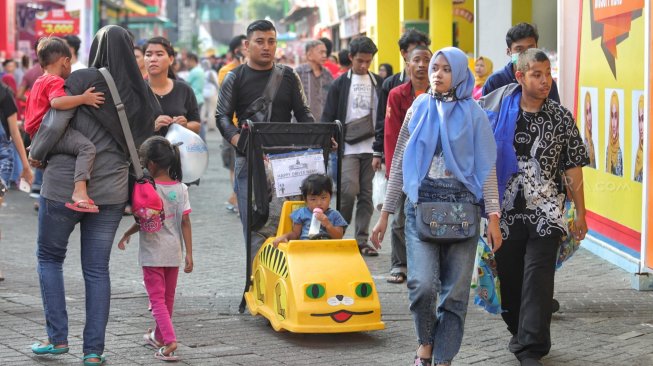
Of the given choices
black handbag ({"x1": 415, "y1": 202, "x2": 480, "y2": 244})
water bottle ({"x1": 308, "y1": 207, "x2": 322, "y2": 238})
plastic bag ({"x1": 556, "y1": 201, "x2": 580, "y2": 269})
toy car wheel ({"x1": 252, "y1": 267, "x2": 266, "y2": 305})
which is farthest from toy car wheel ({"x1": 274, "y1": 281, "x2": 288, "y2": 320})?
plastic bag ({"x1": 556, "y1": 201, "x2": 580, "y2": 269})

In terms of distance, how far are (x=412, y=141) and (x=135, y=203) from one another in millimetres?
1660

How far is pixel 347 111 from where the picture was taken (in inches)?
433

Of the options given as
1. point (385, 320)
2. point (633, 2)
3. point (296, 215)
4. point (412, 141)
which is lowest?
point (385, 320)

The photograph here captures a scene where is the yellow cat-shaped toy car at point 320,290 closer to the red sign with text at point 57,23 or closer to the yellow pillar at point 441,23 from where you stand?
the yellow pillar at point 441,23

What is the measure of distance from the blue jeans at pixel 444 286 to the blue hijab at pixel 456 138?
24 cm

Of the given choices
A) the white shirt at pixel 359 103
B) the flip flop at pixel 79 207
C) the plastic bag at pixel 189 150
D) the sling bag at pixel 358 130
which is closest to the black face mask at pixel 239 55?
the white shirt at pixel 359 103

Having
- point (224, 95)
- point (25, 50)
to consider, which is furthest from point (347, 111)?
point (25, 50)

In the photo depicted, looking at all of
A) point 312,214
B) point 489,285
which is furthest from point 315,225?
point 489,285

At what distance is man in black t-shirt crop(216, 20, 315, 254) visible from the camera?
8.45 meters

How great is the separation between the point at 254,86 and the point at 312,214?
128 centimetres

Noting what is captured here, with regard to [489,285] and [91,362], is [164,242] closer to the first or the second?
[91,362]

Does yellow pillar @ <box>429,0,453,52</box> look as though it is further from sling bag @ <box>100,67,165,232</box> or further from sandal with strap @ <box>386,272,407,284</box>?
sling bag @ <box>100,67,165,232</box>

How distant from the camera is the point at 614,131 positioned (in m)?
10.0

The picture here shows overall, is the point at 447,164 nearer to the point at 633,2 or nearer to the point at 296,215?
the point at 296,215
